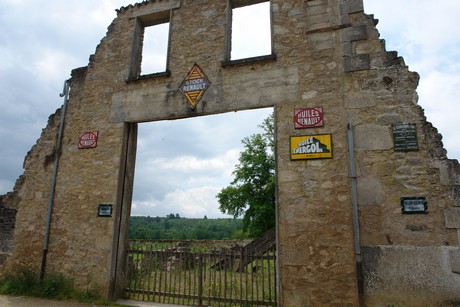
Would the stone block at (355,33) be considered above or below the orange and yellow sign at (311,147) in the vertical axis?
above

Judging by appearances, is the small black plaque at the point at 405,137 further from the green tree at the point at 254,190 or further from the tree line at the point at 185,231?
the green tree at the point at 254,190

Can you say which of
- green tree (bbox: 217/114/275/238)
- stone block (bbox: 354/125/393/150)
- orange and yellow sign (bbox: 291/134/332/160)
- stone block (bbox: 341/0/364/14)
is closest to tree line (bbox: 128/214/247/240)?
green tree (bbox: 217/114/275/238)

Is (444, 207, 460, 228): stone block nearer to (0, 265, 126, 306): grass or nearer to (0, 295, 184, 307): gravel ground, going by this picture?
(0, 295, 184, 307): gravel ground

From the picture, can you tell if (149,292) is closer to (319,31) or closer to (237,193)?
(319,31)

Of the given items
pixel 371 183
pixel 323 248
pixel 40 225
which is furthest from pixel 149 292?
pixel 371 183

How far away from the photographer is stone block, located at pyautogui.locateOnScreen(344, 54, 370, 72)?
5.32 metres

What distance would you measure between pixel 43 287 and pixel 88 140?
3060 mm

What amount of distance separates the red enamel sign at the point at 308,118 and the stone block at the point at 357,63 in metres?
0.86

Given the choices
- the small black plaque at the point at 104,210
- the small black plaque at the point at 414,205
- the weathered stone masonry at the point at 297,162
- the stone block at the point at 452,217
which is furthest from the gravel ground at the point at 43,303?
the stone block at the point at 452,217

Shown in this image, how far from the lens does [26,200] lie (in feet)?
23.3

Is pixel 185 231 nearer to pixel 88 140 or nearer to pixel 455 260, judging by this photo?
pixel 88 140

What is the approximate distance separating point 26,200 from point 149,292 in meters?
3.60

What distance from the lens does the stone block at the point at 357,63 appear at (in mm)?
5318

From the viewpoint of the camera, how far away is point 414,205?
15.1 ft
